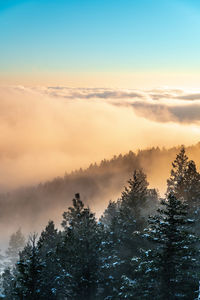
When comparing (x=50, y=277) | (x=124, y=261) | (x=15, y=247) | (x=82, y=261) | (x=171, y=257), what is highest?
(x=15, y=247)

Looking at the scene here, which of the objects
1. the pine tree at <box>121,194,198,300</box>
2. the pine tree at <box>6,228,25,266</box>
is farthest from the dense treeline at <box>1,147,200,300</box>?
the pine tree at <box>6,228,25,266</box>

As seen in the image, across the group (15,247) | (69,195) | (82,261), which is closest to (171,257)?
(82,261)

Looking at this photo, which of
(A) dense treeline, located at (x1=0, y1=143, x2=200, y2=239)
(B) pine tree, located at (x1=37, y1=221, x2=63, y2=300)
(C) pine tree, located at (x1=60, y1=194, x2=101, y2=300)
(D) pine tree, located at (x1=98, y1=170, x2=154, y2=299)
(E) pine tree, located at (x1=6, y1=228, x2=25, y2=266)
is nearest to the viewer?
(C) pine tree, located at (x1=60, y1=194, x2=101, y2=300)

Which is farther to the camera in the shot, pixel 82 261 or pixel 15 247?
pixel 15 247

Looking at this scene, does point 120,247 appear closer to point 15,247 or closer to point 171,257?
point 171,257

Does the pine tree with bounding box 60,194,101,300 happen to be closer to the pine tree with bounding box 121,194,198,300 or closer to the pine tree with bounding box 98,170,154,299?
the pine tree with bounding box 98,170,154,299

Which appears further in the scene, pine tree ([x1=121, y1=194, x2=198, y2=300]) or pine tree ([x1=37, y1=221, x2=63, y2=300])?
pine tree ([x1=37, y1=221, x2=63, y2=300])

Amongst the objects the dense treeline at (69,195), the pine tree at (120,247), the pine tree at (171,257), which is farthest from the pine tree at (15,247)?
the pine tree at (171,257)

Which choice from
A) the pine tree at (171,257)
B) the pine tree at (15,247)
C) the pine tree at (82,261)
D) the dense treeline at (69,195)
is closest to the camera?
the pine tree at (171,257)

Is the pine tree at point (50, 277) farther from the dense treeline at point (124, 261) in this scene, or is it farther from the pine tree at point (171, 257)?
the pine tree at point (171, 257)

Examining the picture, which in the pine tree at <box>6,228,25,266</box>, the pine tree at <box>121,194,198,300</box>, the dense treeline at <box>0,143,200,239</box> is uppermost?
the dense treeline at <box>0,143,200,239</box>

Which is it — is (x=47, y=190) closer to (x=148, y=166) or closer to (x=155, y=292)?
(x=148, y=166)

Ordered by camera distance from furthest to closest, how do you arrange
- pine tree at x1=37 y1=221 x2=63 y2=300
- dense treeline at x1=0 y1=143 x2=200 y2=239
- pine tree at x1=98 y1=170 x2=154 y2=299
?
dense treeline at x1=0 y1=143 x2=200 y2=239 → pine tree at x1=98 y1=170 x2=154 y2=299 → pine tree at x1=37 y1=221 x2=63 y2=300

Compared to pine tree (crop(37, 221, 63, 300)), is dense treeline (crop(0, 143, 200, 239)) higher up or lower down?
higher up
